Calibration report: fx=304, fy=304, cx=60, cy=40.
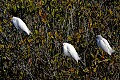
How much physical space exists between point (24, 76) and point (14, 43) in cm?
64

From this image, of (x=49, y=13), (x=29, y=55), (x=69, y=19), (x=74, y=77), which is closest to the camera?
(x=74, y=77)

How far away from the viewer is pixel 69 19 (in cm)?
418

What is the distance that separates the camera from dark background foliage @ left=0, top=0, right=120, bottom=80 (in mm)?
3352

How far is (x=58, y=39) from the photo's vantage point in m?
3.81

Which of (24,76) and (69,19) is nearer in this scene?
(24,76)

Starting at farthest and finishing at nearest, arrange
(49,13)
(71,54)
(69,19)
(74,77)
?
(49,13) < (69,19) < (74,77) < (71,54)

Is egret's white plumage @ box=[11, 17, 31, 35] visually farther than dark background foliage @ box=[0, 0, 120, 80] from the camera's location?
Yes

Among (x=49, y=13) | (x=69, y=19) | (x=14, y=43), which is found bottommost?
(x=14, y=43)

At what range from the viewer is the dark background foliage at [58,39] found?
3352 millimetres

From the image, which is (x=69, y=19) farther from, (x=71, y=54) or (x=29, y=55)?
(x=71, y=54)

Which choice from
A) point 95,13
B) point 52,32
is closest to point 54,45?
point 52,32

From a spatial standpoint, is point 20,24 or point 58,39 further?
point 58,39

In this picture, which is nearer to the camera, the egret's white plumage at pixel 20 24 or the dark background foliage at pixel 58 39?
the dark background foliage at pixel 58 39

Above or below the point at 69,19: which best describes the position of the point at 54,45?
below
